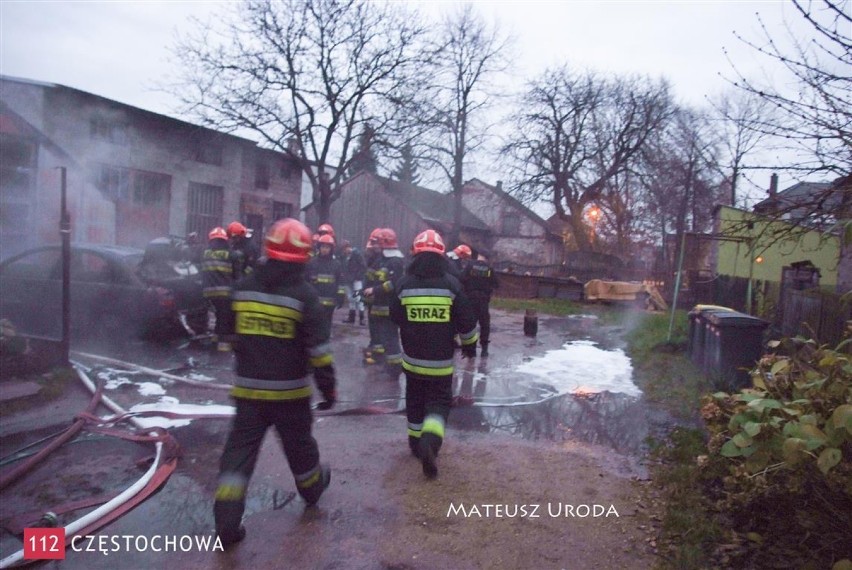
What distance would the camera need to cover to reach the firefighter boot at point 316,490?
3632 millimetres

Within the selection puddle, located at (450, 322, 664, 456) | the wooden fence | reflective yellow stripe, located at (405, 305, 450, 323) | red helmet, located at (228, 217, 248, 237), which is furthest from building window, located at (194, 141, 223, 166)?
reflective yellow stripe, located at (405, 305, 450, 323)

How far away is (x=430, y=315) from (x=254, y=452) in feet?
5.48

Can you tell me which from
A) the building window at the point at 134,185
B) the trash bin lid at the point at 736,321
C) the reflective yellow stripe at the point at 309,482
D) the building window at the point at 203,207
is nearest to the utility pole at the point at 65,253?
the reflective yellow stripe at the point at 309,482

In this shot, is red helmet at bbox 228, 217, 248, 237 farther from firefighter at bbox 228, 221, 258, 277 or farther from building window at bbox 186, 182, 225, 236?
building window at bbox 186, 182, 225, 236

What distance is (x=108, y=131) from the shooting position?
18.3 metres

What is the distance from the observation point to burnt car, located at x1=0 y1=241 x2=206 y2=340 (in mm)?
7965

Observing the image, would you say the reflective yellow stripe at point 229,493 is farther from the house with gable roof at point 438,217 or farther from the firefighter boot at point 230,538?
the house with gable roof at point 438,217

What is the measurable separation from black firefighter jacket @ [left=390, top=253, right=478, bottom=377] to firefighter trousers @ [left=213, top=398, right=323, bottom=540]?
1.16m

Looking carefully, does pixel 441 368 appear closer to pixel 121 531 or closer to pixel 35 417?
pixel 121 531

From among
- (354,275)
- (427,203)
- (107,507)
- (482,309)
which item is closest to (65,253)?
(107,507)

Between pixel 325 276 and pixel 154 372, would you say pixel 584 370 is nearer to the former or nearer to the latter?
pixel 325 276

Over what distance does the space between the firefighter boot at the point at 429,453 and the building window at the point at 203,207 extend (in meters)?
19.7

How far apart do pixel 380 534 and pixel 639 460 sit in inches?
95.2

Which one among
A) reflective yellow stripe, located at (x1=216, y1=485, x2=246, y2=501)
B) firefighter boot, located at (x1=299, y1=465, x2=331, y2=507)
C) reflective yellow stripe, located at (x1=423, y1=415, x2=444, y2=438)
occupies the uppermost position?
reflective yellow stripe, located at (x1=423, y1=415, x2=444, y2=438)
